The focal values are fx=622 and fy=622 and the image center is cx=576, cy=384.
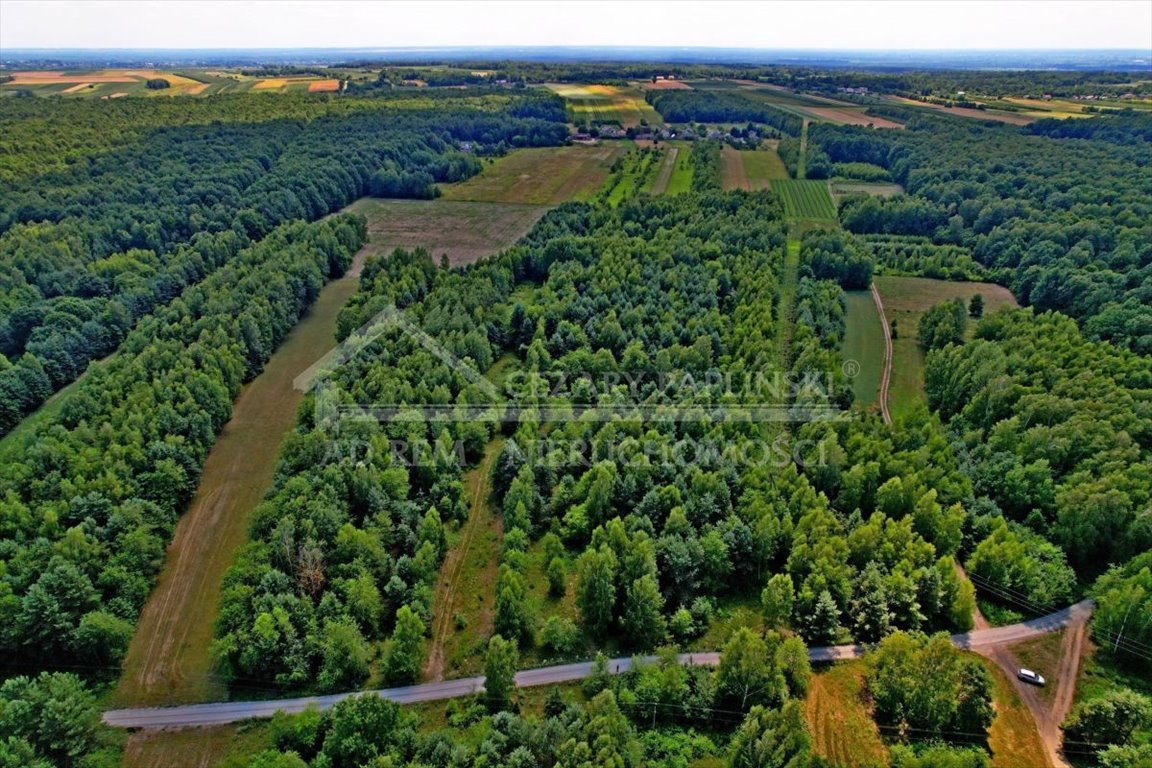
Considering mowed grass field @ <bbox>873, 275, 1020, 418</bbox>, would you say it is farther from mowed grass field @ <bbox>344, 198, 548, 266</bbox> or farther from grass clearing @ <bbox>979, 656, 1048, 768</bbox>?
mowed grass field @ <bbox>344, 198, 548, 266</bbox>

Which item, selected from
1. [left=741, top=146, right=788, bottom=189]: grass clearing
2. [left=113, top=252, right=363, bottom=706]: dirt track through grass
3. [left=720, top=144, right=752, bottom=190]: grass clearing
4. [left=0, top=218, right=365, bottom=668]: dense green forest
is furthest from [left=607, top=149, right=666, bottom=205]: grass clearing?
[left=0, top=218, right=365, bottom=668]: dense green forest

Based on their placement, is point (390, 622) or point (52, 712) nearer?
point (52, 712)

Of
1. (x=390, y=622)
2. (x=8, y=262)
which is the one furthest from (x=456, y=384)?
(x=8, y=262)

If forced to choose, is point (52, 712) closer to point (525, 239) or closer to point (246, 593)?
point (246, 593)

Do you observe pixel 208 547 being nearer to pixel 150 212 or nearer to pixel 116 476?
pixel 116 476

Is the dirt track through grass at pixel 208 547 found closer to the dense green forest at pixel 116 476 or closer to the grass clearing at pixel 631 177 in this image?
the dense green forest at pixel 116 476

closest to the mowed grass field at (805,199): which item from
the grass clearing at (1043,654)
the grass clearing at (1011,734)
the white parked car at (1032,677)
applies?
the grass clearing at (1043,654)
